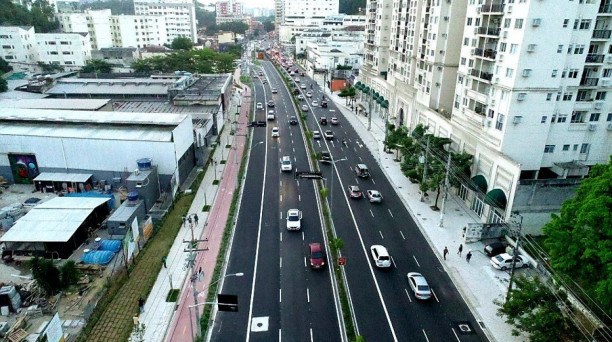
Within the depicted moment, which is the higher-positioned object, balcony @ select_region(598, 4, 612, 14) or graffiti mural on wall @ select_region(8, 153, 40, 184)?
balcony @ select_region(598, 4, 612, 14)

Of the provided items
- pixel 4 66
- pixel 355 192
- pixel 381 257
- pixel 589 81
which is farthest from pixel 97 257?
pixel 4 66

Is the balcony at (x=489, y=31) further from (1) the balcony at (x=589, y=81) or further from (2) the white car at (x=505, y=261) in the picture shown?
(2) the white car at (x=505, y=261)

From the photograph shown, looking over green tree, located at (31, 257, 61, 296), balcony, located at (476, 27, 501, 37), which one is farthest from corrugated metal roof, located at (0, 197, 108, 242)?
balcony, located at (476, 27, 501, 37)

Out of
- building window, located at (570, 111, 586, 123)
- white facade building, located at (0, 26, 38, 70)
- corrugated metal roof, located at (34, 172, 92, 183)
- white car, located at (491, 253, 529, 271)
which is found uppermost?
white facade building, located at (0, 26, 38, 70)

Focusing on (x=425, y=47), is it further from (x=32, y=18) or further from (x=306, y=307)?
(x=32, y=18)

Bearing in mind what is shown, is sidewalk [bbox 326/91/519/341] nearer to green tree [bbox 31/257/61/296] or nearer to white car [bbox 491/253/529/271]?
white car [bbox 491/253/529/271]

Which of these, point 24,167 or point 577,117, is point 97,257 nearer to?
point 24,167

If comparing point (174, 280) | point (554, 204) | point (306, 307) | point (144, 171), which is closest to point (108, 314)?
point (174, 280)
